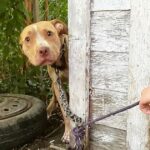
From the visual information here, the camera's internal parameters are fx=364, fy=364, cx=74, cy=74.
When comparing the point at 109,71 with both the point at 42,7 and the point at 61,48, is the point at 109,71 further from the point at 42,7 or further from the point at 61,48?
the point at 42,7

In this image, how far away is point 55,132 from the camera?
3.22m

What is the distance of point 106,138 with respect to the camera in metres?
2.43

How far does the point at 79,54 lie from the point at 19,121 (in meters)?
0.76

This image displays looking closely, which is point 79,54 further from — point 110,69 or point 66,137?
point 66,137

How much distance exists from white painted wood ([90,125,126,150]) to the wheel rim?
700 mm

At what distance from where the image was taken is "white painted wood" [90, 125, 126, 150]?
234 centimetres

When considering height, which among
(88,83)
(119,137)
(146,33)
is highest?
(146,33)

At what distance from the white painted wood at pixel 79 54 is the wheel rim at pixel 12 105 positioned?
1.86ft

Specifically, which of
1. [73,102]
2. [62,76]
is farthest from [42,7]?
[73,102]

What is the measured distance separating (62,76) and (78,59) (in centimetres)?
62

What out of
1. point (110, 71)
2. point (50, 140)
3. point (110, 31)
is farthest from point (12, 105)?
point (110, 31)

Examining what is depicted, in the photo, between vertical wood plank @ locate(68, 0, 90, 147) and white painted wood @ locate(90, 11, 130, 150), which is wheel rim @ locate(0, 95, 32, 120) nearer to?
vertical wood plank @ locate(68, 0, 90, 147)

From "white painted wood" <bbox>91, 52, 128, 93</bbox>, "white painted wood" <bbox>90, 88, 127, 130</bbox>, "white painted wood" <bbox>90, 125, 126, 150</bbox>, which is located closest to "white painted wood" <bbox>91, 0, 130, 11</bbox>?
"white painted wood" <bbox>91, 52, 128, 93</bbox>

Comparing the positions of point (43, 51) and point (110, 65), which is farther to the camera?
point (43, 51)
